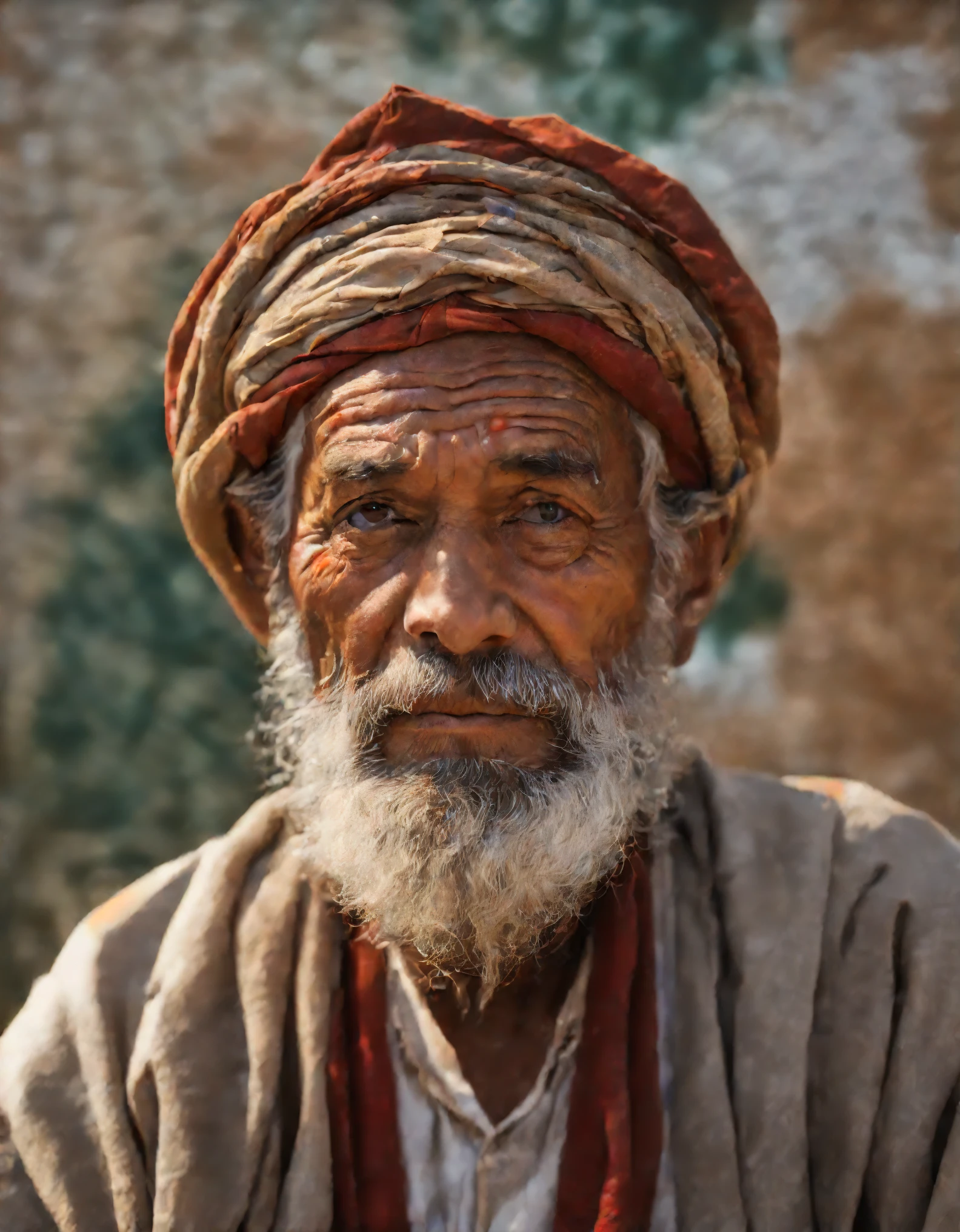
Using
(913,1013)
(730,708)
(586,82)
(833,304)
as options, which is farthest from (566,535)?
(586,82)

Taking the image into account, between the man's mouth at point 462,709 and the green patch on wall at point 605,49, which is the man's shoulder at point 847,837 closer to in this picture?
the man's mouth at point 462,709

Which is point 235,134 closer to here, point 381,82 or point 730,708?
point 381,82

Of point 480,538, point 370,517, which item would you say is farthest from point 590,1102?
point 370,517

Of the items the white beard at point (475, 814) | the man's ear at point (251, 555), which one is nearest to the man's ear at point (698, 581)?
the white beard at point (475, 814)

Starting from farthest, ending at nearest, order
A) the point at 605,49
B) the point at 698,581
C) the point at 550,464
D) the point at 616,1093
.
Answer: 1. the point at 605,49
2. the point at 698,581
3. the point at 550,464
4. the point at 616,1093

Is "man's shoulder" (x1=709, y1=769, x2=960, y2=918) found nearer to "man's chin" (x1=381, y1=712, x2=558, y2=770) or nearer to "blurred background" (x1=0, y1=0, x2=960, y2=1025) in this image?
"man's chin" (x1=381, y1=712, x2=558, y2=770)

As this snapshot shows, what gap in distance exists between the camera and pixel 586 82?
10.6 ft

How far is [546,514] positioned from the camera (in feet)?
6.21

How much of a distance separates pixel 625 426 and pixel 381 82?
1881 millimetres

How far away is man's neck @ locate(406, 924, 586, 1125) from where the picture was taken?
185 cm

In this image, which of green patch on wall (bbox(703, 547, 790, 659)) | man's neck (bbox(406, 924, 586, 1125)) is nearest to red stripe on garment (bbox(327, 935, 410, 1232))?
man's neck (bbox(406, 924, 586, 1125))

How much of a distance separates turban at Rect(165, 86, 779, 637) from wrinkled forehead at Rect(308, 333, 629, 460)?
0.03 m

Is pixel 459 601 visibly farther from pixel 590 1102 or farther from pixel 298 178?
pixel 298 178

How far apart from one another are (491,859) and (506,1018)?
35 cm
